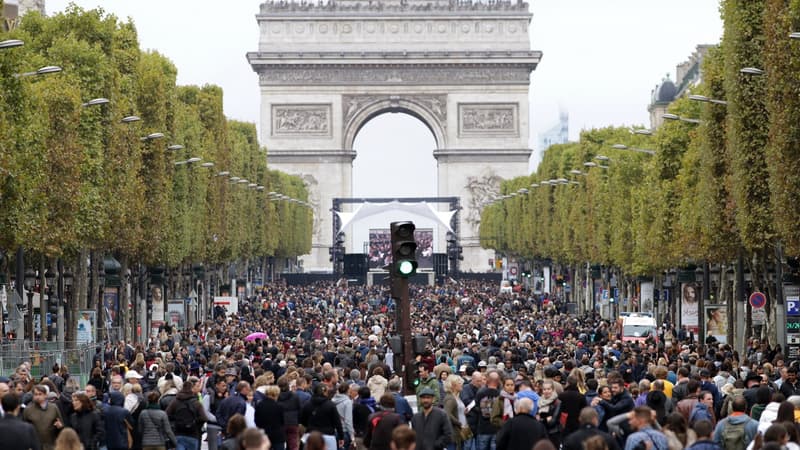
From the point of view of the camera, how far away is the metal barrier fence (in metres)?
37.8

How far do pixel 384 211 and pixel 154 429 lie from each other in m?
120

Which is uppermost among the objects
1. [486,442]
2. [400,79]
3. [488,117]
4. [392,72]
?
[392,72]

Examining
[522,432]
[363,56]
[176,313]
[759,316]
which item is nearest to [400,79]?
[363,56]

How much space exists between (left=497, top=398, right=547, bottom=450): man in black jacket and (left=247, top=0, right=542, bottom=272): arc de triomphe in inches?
4647

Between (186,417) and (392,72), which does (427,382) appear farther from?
(392,72)

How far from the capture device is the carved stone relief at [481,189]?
141 metres

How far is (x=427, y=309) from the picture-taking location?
7538cm

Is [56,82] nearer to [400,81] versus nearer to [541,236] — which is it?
[541,236]

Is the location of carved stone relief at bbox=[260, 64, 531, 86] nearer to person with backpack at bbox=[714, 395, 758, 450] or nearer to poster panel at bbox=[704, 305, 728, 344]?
poster panel at bbox=[704, 305, 728, 344]

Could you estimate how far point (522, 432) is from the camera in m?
19.7

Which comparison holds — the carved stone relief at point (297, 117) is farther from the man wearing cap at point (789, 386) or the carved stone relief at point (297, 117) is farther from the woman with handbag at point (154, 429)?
the woman with handbag at point (154, 429)

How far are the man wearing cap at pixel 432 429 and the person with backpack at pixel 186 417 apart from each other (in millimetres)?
3667

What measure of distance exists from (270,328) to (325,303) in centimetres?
2573

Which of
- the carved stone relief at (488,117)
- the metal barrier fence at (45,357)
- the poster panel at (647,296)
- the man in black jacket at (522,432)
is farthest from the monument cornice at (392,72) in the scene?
the man in black jacket at (522,432)
